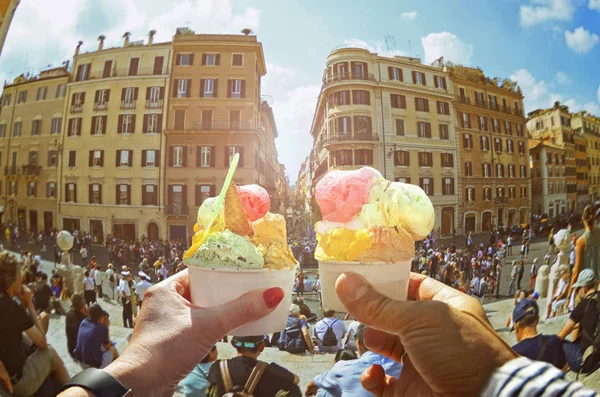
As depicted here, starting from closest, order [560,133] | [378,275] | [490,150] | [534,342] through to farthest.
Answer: [378,275], [534,342], [490,150], [560,133]

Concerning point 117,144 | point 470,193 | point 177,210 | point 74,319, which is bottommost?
point 74,319

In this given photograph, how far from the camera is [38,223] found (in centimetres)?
354

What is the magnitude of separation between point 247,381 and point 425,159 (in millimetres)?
2594

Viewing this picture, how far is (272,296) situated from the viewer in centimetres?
106

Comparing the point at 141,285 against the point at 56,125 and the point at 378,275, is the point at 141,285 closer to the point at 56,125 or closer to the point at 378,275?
the point at 56,125

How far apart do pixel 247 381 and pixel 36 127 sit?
3.55 metres

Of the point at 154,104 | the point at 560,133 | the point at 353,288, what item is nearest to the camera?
the point at 353,288

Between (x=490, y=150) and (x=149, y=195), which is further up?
(x=490, y=150)

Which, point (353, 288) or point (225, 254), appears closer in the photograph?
point (353, 288)

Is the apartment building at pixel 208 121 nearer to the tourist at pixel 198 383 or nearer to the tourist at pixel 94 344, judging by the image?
the tourist at pixel 94 344

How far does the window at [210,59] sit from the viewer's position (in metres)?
3.22

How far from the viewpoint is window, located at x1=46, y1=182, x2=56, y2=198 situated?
349 centimetres

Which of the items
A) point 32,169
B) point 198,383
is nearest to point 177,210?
point 198,383

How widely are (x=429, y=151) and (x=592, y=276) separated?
1.84m
